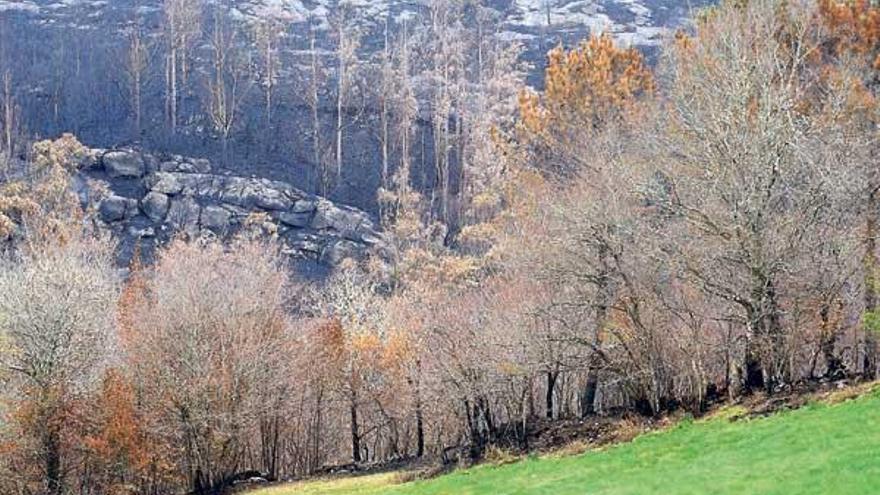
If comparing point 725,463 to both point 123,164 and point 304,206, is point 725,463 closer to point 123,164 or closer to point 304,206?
point 304,206

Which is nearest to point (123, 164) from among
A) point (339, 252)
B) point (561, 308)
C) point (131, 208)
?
point (131, 208)

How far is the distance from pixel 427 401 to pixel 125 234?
1072 inches

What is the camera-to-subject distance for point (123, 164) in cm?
5672

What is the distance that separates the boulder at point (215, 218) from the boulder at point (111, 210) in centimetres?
448

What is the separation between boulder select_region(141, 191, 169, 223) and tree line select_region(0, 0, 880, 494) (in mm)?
10311

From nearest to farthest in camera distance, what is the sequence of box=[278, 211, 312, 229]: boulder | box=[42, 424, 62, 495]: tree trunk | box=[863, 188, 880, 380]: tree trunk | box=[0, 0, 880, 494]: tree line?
box=[863, 188, 880, 380]: tree trunk
box=[0, 0, 880, 494]: tree line
box=[42, 424, 62, 495]: tree trunk
box=[278, 211, 312, 229]: boulder

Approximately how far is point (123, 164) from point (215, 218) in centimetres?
701

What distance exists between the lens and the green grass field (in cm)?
1326

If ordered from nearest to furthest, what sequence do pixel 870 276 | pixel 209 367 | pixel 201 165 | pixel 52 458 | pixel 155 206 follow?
1. pixel 870 276
2. pixel 52 458
3. pixel 209 367
4. pixel 155 206
5. pixel 201 165

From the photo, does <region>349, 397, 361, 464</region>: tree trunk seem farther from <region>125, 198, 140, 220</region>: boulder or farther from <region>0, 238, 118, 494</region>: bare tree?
<region>125, 198, 140, 220</region>: boulder

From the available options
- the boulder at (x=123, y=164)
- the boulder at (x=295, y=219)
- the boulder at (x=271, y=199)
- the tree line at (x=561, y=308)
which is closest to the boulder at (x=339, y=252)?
the boulder at (x=295, y=219)

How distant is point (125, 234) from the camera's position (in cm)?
5347

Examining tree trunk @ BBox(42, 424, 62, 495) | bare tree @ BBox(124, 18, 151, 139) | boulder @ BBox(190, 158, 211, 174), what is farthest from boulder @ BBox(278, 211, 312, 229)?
tree trunk @ BBox(42, 424, 62, 495)

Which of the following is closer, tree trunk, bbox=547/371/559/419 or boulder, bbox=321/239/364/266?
tree trunk, bbox=547/371/559/419
